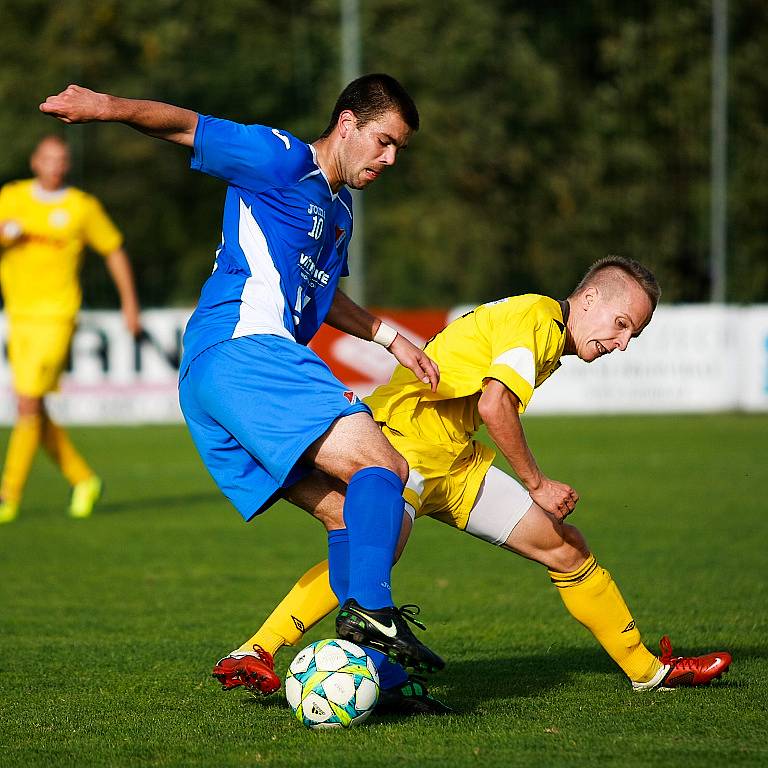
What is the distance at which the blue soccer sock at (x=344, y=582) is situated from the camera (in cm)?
463

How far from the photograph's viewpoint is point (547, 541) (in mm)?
4891

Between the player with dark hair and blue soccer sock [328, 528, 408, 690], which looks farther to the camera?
blue soccer sock [328, 528, 408, 690]

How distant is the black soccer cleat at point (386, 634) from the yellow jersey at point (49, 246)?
22.0ft

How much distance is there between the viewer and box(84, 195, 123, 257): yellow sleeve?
1030 cm

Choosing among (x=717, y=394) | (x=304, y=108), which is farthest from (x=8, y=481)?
(x=304, y=108)

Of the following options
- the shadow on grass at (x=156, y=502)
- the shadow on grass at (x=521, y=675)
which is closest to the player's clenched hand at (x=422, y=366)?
the shadow on grass at (x=521, y=675)

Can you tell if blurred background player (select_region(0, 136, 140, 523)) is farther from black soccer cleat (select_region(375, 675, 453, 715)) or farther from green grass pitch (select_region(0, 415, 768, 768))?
black soccer cleat (select_region(375, 675, 453, 715))

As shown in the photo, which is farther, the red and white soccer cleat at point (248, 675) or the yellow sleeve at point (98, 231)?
the yellow sleeve at point (98, 231)

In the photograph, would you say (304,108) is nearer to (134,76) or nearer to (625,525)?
(134,76)

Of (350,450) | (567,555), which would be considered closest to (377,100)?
(350,450)

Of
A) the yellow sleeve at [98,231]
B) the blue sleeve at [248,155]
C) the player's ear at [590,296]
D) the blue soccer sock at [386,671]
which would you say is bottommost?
the blue soccer sock at [386,671]

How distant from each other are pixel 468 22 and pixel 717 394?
12826mm

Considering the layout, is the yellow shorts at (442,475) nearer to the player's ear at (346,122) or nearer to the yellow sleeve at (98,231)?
the player's ear at (346,122)

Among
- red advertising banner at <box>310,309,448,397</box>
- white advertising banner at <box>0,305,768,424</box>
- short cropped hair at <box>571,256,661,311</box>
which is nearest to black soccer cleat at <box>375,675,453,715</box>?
short cropped hair at <box>571,256,661,311</box>
